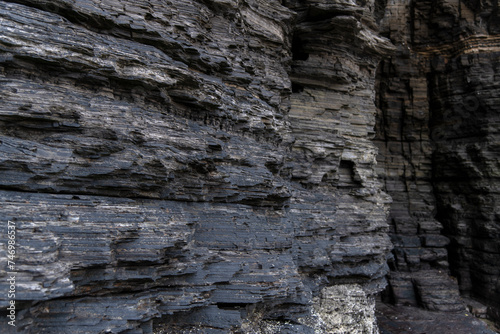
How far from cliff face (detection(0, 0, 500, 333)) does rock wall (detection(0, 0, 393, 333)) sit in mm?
35

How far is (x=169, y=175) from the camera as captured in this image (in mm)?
7223

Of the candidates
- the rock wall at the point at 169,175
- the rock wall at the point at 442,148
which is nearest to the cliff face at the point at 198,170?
the rock wall at the point at 169,175

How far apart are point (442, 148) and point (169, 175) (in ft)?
54.8

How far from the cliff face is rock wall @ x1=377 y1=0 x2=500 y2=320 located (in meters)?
0.24

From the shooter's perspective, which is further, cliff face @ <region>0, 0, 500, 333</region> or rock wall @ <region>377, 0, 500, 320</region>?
rock wall @ <region>377, 0, 500, 320</region>

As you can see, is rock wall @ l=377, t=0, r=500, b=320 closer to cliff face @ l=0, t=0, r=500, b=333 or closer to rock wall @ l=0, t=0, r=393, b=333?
cliff face @ l=0, t=0, r=500, b=333

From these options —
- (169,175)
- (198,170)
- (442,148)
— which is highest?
(442,148)

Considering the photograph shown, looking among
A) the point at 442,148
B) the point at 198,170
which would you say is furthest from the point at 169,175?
the point at 442,148

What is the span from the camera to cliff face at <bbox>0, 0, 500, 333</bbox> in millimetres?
5785

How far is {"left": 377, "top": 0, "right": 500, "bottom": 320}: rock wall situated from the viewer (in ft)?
54.6

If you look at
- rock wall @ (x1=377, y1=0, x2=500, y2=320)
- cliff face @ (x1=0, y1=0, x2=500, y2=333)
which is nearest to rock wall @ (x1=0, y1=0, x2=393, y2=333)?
cliff face @ (x1=0, y1=0, x2=500, y2=333)

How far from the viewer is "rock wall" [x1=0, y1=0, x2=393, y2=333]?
18.8 feet

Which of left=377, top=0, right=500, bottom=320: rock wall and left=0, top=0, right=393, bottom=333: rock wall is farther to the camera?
left=377, top=0, right=500, bottom=320: rock wall

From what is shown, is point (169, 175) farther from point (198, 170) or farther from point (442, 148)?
point (442, 148)
